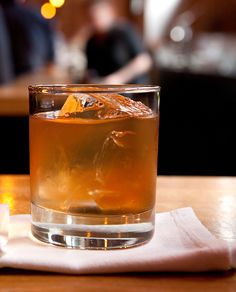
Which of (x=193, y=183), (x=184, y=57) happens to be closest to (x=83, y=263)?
(x=193, y=183)

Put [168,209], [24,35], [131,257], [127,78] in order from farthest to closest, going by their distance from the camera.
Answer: [127,78]
[24,35]
[168,209]
[131,257]

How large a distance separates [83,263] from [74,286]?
0.11 ft

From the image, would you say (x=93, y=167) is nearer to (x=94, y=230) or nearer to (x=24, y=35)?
(x=94, y=230)

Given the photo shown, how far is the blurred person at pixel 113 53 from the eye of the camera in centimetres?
399

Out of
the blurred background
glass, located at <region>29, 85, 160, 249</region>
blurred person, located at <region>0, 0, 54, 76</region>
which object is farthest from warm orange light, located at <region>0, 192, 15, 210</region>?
blurred person, located at <region>0, 0, 54, 76</region>

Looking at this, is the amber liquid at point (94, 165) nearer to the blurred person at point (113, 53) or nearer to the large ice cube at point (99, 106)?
the large ice cube at point (99, 106)

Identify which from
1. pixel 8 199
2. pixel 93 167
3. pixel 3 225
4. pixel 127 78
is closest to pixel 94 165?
pixel 93 167

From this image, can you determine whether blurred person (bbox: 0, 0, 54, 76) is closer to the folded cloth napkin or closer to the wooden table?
the wooden table

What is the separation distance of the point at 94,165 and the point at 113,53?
361cm

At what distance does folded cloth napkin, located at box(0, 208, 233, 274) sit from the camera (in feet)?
1.48

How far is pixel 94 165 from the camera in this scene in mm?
505

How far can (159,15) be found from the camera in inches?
270

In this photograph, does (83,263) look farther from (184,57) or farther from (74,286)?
(184,57)

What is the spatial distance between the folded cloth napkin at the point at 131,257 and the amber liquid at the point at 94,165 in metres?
0.04
